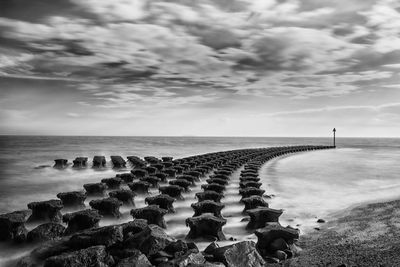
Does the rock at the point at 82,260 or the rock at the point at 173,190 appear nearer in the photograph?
the rock at the point at 82,260

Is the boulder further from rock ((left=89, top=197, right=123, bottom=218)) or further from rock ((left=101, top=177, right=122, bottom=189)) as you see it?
rock ((left=101, top=177, right=122, bottom=189))

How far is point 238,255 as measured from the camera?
20.9 ft

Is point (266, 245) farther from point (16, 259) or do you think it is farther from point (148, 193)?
point (148, 193)

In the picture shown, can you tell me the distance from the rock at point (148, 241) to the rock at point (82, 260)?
0.72 m

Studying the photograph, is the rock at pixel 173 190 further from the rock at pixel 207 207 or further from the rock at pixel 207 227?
the rock at pixel 207 227

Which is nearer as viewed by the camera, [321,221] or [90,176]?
[321,221]

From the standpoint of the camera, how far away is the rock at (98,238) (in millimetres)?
6664

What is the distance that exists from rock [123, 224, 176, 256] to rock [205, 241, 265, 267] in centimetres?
102

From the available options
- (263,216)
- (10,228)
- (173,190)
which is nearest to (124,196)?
(173,190)

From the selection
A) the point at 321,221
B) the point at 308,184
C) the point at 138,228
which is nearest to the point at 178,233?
the point at 138,228

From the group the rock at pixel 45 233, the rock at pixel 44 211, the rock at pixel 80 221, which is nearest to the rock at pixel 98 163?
the rock at pixel 44 211

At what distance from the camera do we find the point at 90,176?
2417cm

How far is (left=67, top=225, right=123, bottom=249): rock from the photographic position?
21.9 ft

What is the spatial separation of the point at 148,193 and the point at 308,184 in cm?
1060
